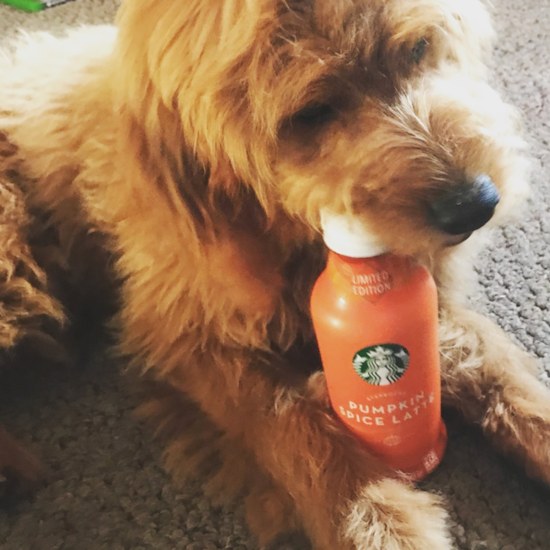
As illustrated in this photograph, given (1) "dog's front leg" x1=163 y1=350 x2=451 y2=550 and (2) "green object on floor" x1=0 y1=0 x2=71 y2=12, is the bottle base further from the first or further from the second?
(2) "green object on floor" x1=0 y1=0 x2=71 y2=12

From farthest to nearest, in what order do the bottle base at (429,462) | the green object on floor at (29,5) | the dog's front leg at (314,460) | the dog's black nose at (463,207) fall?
the green object on floor at (29,5) < the bottle base at (429,462) < the dog's front leg at (314,460) < the dog's black nose at (463,207)

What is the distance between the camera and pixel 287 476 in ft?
3.22

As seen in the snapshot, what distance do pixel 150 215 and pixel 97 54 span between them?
1.49 feet

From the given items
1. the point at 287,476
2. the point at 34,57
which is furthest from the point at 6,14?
the point at 287,476

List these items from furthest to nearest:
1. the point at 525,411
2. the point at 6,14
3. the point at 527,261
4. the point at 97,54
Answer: the point at 6,14 < the point at 527,261 < the point at 97,54 < the point at 525,411

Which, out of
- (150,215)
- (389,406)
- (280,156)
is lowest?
(389,406)

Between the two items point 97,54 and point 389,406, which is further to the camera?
point 97,54

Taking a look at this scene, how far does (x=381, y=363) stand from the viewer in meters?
0.89

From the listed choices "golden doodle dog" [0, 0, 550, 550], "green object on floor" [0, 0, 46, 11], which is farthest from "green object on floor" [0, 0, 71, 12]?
"golden doodle dog" [0, 0, 550, 550]

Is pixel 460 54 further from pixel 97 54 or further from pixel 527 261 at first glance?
pixel 97 54

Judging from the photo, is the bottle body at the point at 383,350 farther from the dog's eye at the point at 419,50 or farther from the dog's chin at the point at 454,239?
the dog's eye at the point at 419,50

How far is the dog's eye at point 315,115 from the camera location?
86cm

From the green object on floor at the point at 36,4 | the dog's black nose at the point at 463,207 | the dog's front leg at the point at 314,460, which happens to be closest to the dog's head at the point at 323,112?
the dog's black nose at the point at 463,207

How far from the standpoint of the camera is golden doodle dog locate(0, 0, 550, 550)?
32.5 inches
